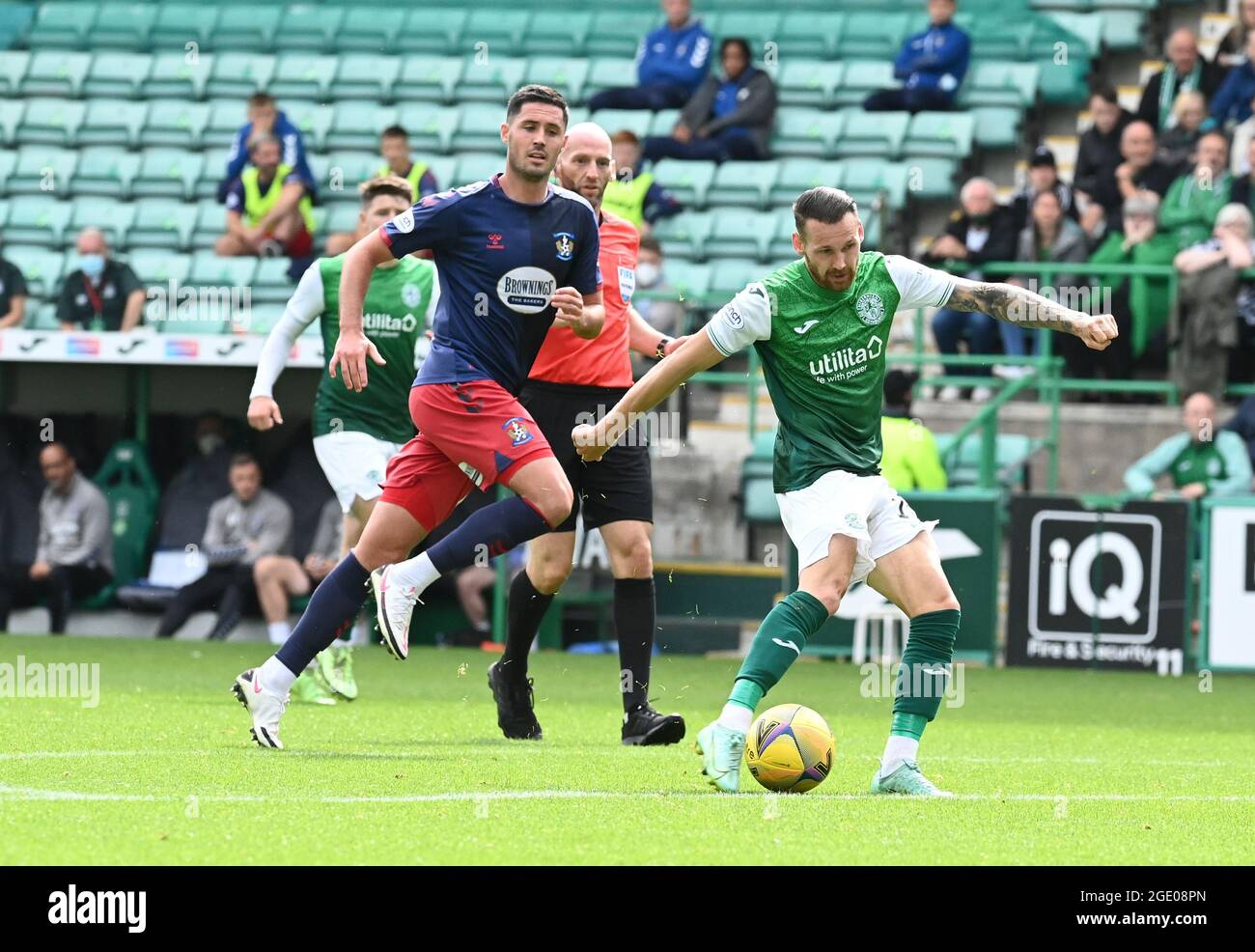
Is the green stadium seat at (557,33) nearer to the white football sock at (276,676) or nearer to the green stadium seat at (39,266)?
the green stadium seat at (39,266)

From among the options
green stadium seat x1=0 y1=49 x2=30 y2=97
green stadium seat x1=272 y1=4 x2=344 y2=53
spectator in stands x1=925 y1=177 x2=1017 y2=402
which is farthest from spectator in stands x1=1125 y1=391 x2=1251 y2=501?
green stadium seat x1=0 y1=49 x2=30 y2=97

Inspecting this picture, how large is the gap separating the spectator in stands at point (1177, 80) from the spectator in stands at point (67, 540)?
880cm

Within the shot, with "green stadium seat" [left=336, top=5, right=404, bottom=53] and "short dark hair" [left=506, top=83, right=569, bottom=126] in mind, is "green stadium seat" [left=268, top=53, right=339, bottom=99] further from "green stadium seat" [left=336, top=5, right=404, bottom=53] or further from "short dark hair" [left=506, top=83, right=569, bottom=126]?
"short dark hair" [left=506, top=83, right=569, bottom=126]

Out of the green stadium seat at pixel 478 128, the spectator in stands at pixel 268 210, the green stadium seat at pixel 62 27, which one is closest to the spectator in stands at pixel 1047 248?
the green stadium seat at pixel 478 128

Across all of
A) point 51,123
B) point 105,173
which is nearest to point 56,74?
point 51,123

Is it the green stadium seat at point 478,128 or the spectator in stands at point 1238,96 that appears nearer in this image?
the spectator in stands at point 1238,96

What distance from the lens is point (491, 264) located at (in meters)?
7.83

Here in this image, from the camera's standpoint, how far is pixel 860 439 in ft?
23.4

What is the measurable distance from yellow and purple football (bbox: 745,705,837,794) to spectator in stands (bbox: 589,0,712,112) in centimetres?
1266

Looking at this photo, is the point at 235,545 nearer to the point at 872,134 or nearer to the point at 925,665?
the point at 872,134

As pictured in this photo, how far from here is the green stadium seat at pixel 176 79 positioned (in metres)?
21.0

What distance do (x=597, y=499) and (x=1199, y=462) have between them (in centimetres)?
731

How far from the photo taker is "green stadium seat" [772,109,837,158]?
18.6 m

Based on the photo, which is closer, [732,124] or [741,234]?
[741,234]
